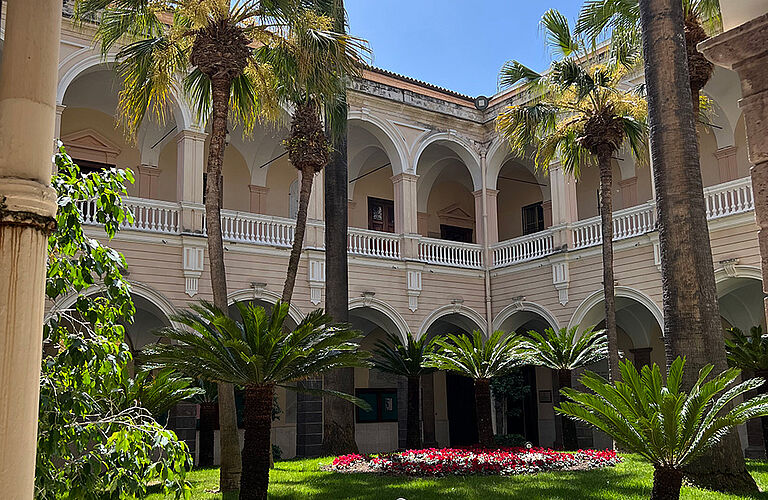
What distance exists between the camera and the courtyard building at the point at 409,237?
57.3 ft

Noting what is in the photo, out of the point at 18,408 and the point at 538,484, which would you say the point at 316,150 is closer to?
the point at 538,484

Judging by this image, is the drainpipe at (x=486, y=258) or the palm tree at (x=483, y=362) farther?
the drainpipe at (x=486, y=258)

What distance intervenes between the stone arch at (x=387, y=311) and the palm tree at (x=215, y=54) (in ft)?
28.9

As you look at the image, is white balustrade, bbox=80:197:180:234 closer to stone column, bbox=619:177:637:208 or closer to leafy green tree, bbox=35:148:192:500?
leafy green tree, bbox=35:148:192:500

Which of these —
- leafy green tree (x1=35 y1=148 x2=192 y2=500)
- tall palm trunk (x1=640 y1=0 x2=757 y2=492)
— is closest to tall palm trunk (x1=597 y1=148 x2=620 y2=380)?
tall palm trunk (x1=640 y1=0 x2=757 y2=492)

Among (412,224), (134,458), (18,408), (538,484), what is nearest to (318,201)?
(412,224)

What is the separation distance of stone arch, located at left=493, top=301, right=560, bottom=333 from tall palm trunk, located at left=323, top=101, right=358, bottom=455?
7681mm

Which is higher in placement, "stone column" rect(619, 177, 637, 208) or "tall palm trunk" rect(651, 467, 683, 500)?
"stone column" rect(619, 177, 637, 208)

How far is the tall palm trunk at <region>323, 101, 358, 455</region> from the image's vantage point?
50.3 ft

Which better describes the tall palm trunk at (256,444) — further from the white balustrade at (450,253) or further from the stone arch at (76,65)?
the white balustrade at (450,253)

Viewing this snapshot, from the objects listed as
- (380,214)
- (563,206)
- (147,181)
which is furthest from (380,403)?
(147,181)

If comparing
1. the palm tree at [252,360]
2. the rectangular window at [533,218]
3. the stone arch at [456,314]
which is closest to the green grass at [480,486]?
the palm tree at [252,360]

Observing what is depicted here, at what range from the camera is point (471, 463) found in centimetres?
1237

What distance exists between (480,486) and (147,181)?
13877 mm
